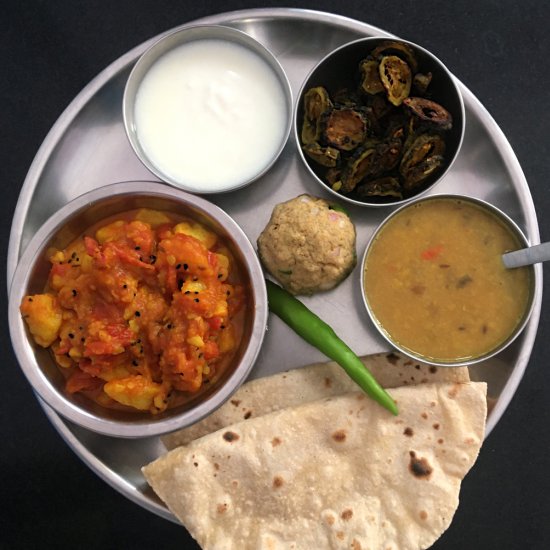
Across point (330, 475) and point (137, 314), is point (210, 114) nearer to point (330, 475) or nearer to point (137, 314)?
point (137, 314)

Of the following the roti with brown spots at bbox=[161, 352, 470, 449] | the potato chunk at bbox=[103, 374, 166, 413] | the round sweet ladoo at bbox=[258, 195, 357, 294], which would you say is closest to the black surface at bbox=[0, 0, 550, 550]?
the roti with brown spots at bbox=[161, 352, 470, 449]

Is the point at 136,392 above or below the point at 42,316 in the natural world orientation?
below

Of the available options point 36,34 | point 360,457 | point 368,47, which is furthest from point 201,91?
point 360,457

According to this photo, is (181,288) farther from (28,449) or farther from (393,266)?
(28,449)

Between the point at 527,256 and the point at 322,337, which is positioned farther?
the point at 322,337

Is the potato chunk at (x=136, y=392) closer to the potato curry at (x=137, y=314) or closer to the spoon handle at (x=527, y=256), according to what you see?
the potato curry at (x=137, y=314)

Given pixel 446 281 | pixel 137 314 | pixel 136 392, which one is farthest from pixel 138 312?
pixel 446 281

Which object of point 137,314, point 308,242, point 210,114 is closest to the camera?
point 137,314
